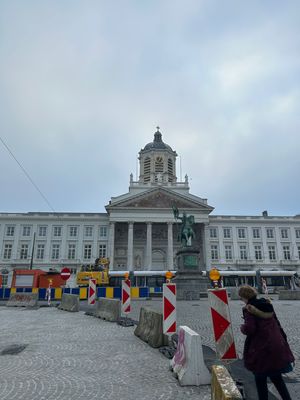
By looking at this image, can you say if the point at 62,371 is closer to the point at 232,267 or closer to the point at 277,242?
the point at 232,267

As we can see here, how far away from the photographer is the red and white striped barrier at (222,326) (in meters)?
4.62

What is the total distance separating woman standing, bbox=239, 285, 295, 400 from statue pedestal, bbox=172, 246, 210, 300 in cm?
2276

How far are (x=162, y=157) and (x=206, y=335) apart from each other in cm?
6573

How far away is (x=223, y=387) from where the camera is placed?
288 centimetres

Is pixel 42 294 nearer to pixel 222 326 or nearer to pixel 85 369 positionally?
pixel 85 369

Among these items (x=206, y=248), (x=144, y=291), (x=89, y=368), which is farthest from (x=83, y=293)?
(x=206, y=248)

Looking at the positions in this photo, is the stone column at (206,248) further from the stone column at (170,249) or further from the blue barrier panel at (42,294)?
the blue barrier panel at (42,294)

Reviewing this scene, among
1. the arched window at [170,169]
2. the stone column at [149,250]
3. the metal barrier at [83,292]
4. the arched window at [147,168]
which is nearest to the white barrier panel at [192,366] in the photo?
the metal barrier at [83,292]

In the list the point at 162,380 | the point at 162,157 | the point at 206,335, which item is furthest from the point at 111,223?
the point at 162,380

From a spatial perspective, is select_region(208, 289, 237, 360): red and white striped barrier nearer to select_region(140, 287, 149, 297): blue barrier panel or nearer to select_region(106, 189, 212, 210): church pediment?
select_region(140, 287, 149, 297): blue barrier panel

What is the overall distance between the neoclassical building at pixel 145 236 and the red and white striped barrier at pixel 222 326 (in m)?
49.5

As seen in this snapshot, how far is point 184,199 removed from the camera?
58438 millimetres

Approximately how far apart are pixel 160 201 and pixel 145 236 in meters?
7.76

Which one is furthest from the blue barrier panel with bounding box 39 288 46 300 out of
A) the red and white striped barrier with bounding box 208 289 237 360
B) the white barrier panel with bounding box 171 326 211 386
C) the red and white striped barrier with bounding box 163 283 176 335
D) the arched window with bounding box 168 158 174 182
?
the arched window with bounding box 168 158 174 182
